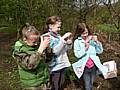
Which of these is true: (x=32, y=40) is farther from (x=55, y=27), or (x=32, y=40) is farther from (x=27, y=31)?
(x=55, y=27)

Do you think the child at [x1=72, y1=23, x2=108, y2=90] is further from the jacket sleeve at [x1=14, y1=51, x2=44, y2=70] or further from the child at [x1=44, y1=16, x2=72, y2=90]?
the jacket sleeve at [x1=14, y1=51, x2=44, y2=70]

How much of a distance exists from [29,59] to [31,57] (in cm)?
3

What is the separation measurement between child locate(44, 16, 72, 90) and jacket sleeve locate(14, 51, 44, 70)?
37.7 inches

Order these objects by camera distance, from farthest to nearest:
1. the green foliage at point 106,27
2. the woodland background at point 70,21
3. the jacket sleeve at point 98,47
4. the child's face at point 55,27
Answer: the green foliage at point 106,27 < the woodland background at point 70,21 < the jacket sleeve at point 98,47 < the child's face at point 55,27

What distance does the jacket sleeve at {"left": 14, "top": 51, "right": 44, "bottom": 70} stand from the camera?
3.63m

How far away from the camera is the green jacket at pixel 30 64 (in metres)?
3.65

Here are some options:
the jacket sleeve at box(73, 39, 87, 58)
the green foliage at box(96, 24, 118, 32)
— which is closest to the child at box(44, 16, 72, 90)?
the jacket sleeve at box(73, 39, 87, 58)

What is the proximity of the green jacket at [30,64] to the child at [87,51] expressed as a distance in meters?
1.29

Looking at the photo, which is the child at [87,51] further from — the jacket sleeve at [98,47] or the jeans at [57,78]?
the jeans at [57,78]

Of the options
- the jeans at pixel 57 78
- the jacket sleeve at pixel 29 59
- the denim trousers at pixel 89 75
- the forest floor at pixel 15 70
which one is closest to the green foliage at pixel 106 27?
the forest floor at pixel 15 70

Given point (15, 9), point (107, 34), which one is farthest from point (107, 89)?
point (15, 9)

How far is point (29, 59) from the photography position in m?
3.64

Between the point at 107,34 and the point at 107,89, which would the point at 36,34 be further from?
the point at 107,34

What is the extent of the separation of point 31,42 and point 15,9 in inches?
292
